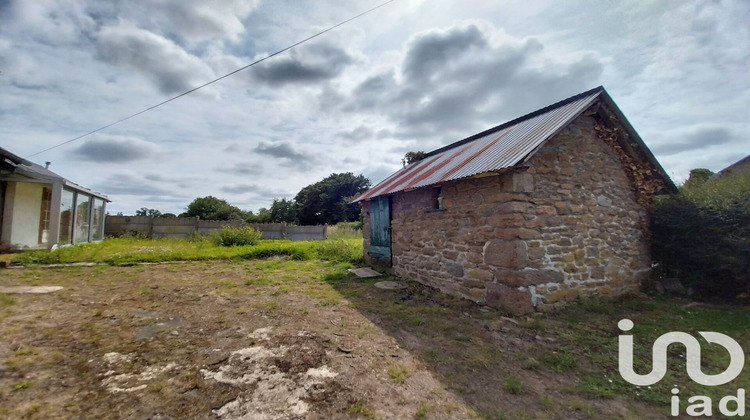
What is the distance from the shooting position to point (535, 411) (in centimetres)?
277

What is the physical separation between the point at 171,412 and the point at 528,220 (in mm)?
5239

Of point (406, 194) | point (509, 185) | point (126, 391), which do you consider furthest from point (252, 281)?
point (509, 185)

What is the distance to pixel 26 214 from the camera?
38.0 ft

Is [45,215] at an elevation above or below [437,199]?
above

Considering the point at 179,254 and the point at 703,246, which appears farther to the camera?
the point at 179,254

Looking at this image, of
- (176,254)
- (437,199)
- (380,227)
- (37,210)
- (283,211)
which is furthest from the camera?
(283,211)

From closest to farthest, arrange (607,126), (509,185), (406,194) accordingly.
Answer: (509,185), (607,126), (406,194)

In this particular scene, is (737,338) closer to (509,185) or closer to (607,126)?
(509,185)

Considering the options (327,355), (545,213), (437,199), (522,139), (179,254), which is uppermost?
(522,139)

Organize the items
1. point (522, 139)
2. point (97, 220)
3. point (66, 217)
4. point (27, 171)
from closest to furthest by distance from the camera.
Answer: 1. point (522, 139)
2. point (27, 171)
3. point (66, 217)
4. point (97, 220)

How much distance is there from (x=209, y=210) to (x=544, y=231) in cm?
3627

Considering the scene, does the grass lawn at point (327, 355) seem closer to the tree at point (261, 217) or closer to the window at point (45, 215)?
the window at point (45, 215)

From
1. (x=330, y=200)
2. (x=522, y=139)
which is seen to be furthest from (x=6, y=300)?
(x=330, y=200)

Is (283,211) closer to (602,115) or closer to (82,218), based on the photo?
(82,218)
